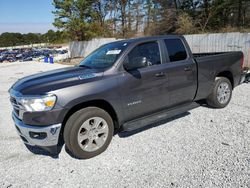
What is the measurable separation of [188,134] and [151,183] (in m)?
1.50

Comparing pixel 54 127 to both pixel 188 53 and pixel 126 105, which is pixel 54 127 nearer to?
pixel 126 105

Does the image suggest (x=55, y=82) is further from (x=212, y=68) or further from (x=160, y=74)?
(x=212, y=68)

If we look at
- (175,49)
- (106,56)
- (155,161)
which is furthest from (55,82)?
(175,49)

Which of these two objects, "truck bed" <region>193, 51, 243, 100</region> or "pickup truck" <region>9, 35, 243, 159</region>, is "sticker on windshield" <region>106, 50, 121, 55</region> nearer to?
"pickup truck" <region>9, 35, 243, 159</region>

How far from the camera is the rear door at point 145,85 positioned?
3.39 metres

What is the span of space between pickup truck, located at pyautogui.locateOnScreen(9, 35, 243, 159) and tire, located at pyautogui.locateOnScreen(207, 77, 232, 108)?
0.20 meters

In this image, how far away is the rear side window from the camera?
13.2ft

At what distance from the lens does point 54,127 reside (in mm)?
2846

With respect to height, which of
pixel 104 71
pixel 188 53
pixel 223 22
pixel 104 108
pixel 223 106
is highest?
pixel 223 22

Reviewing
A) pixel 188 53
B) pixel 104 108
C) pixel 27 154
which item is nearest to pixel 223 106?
pixel 188 53

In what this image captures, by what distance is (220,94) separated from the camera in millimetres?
4852

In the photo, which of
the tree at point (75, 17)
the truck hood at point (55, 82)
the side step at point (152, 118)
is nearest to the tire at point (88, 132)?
the side step at point (152, 118)

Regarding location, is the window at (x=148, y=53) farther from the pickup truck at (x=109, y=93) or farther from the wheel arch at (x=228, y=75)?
the wheel arch at (x=228, y=75)

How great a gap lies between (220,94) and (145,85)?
90.8 inches
